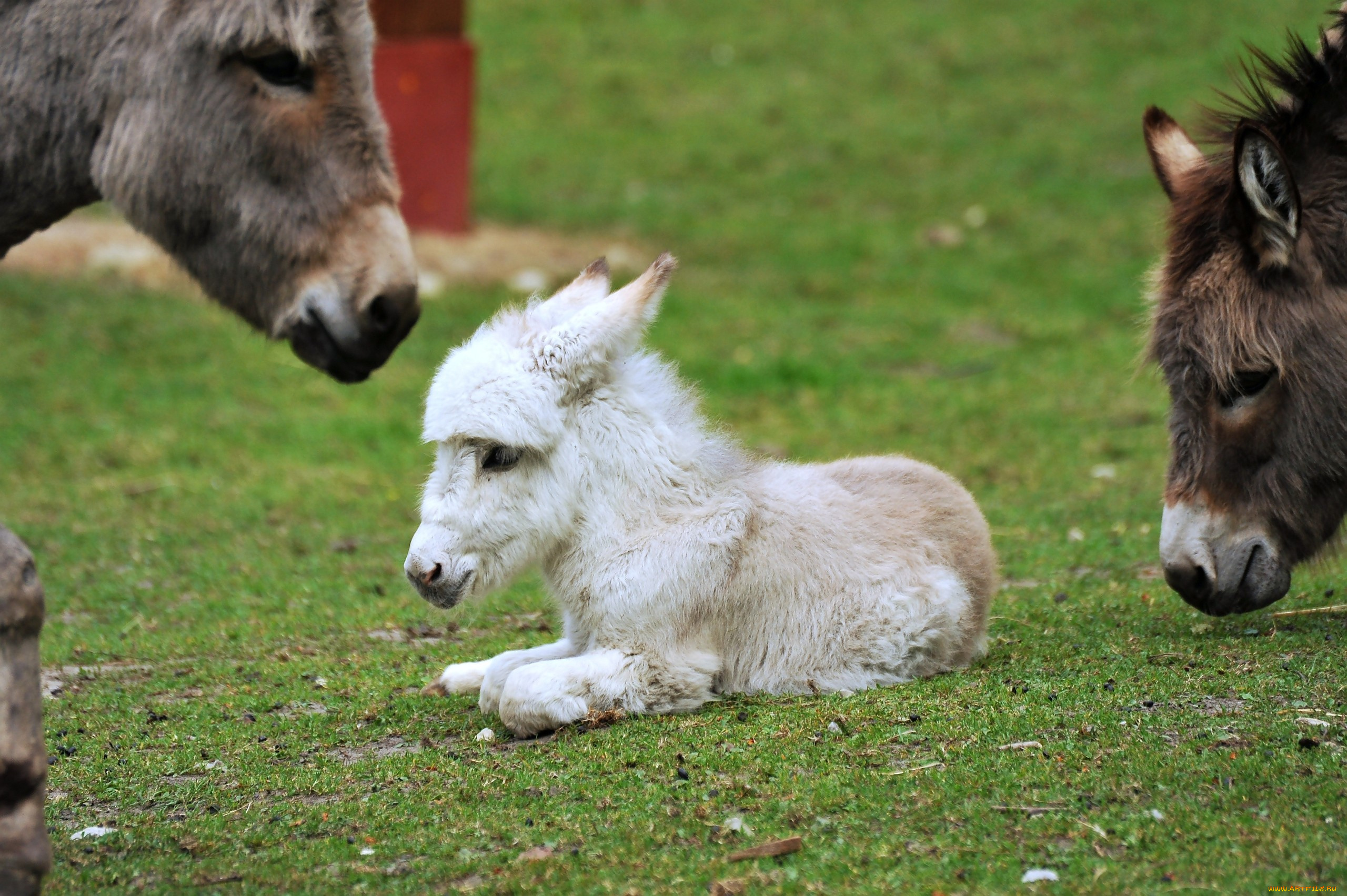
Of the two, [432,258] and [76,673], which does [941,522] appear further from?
[432,258]

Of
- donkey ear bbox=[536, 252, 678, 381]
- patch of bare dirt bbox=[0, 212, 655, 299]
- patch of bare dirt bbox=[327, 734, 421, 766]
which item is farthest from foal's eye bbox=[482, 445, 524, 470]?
patch of bare dirt bbox=[0, 212, 655, 299]

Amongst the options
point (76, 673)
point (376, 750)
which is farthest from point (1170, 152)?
point (76, 673)

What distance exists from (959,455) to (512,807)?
685 centimetres

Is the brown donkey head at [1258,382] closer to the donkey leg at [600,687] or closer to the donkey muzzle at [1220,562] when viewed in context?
the donkey muzzle at [1220,562]

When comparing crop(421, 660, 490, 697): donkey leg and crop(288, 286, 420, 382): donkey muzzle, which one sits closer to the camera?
crop(288, 286, 420, 382): donkey muzzle

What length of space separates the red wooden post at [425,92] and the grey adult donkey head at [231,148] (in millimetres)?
10076

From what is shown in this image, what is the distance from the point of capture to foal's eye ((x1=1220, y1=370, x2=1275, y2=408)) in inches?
196

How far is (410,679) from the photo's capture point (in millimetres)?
5680

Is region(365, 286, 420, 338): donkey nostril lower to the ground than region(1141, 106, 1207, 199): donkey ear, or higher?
lower

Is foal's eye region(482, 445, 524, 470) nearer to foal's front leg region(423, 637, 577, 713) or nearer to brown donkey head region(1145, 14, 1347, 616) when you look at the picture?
foal's front leg region(423, 637, 577, 713)

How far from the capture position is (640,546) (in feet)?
16.2

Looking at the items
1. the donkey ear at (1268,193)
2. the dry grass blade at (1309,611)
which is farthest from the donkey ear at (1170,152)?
the dry grass blade at (1309,611)

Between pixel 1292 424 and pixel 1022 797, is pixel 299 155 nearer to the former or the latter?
pixel 1022 797

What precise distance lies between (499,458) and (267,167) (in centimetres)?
132
